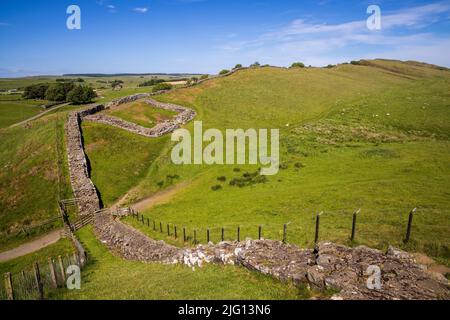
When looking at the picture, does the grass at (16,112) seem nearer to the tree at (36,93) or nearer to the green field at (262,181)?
the tree at (36,93)

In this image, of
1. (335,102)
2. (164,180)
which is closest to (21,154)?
(164,180)

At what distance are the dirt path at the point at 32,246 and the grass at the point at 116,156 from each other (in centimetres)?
798

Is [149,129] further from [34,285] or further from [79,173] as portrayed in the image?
[34,285]

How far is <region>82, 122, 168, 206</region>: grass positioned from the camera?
43.6m

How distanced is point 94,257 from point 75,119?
33.7 metres

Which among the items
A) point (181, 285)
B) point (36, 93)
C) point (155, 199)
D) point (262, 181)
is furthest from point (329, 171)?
point (36, 93)

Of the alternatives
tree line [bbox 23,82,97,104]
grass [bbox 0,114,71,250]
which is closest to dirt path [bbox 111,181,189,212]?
grass [bbox 0,114,71,250]

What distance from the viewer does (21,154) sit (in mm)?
47719

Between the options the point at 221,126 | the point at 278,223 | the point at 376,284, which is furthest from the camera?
the point at 221,126

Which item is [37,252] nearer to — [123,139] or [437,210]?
[123,139]

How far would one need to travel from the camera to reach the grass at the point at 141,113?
60.8m

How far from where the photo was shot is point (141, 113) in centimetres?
6450

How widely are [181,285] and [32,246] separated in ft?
81.0

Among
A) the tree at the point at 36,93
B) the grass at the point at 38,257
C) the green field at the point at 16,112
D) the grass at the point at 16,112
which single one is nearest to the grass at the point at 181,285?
the grass at the point at 38,257
